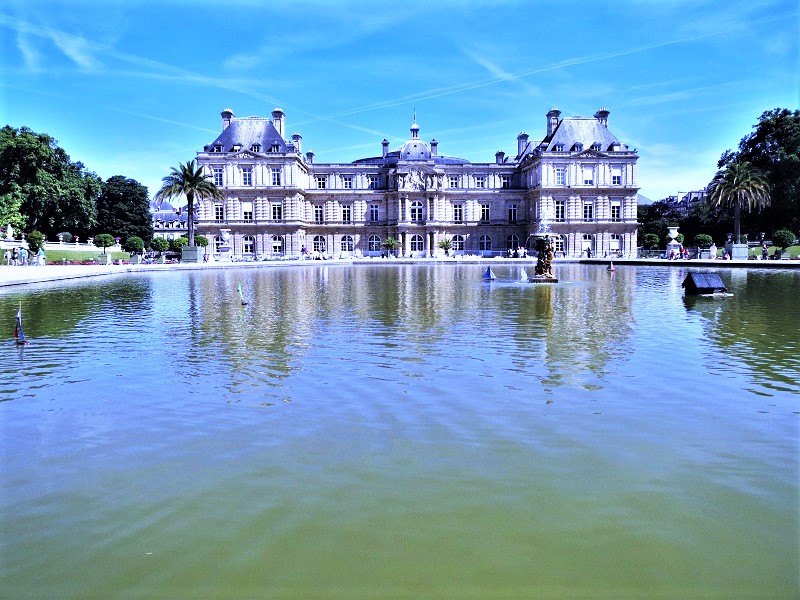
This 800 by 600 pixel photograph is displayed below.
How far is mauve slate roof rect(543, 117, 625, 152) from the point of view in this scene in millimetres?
81812

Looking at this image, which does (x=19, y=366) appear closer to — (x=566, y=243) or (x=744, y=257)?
(x=744, y=257)

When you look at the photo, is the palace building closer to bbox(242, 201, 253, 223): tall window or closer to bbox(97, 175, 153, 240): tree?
bbox(242, 201, 253, 223): tall window

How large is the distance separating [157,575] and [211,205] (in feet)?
266

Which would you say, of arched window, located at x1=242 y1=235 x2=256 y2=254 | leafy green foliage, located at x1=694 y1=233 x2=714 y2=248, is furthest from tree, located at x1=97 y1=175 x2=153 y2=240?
leafy green foliage, located at x1=694 y1=233 x2=714 y2=248

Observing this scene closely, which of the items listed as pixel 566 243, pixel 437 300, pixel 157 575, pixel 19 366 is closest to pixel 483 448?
pixel 157 575

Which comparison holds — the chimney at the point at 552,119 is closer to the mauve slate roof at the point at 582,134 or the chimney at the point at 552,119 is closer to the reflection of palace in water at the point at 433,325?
the mauve slate roof at the point at 582,134

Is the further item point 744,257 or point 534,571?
point 744,257

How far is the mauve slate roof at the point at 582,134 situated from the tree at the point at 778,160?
17.2 metres

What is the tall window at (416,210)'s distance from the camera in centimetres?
8588

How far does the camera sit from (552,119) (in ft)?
280

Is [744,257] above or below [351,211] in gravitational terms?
below

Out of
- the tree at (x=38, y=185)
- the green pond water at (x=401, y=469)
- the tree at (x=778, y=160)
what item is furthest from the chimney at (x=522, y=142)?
the green pond water at (x=401, y=469)

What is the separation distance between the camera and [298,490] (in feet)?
18.6

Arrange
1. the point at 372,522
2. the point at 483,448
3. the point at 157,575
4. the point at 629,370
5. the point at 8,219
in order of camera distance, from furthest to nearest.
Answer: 1. the point at 8,219
2. the point at 629,370
3. the point at 483,448
4. the point at 372,522
5. the point at 157,575
